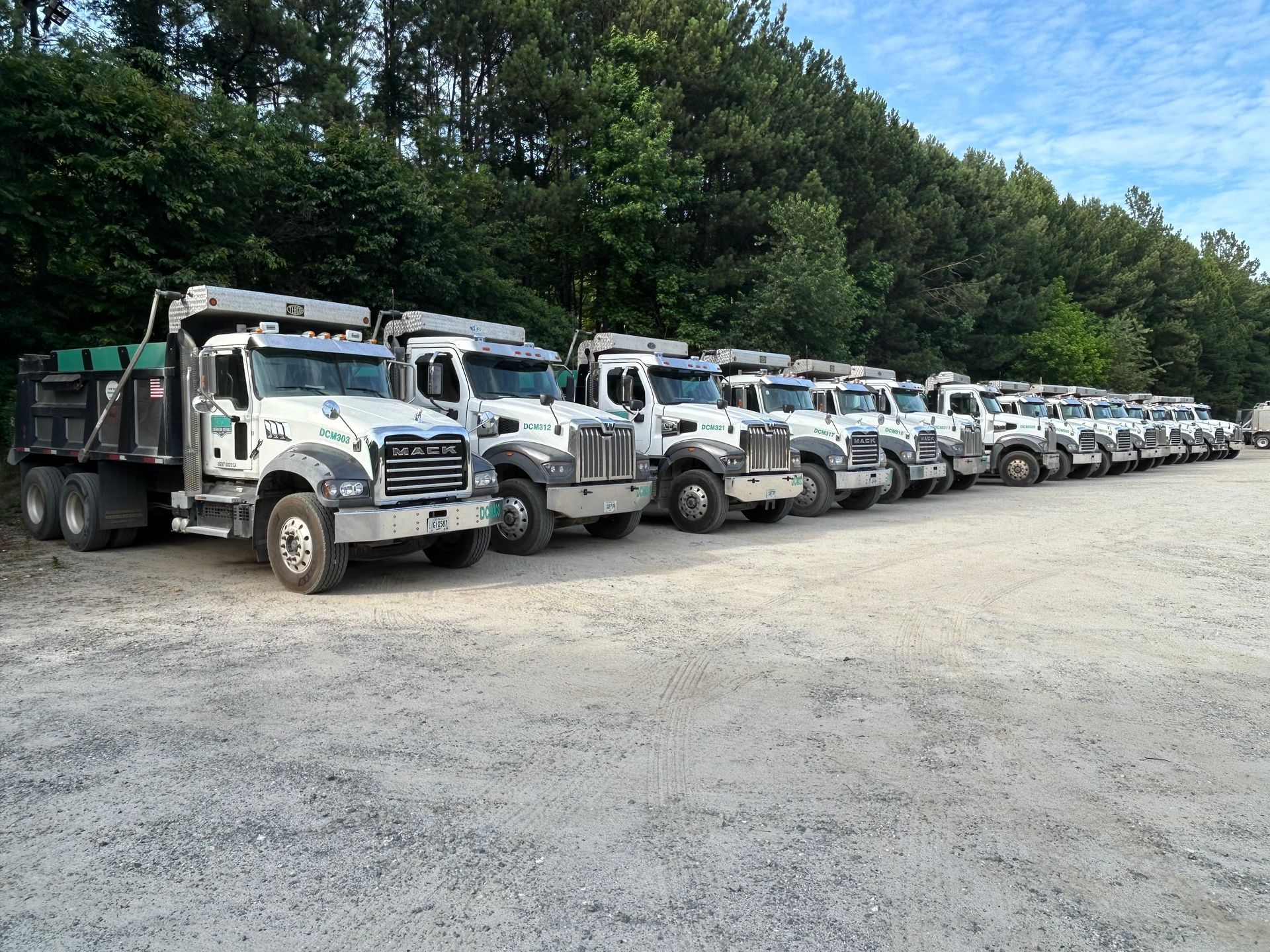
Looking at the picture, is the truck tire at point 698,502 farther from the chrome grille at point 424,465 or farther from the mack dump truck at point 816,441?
the chrome grille at point 424,465

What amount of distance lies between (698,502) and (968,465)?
9203 mm

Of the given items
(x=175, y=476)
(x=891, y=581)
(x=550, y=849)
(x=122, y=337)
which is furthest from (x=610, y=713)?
(x=122, y=337)

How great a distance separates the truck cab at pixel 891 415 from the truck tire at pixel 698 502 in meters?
4.47

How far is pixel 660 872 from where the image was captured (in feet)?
11.7

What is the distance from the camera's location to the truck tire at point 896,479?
17609 mm

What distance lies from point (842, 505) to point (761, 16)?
2217 centimetres

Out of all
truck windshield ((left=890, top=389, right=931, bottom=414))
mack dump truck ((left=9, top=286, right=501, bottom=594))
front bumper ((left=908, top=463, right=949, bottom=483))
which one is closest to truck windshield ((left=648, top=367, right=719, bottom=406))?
mack dump truck ((left=9, top=286, right=501, bottom=594))

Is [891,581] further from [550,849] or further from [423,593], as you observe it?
[550,849]

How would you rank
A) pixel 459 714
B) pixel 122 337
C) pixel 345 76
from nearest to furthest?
1. pixel 459 714
2. pixel 122 337
3. pixel 345 76

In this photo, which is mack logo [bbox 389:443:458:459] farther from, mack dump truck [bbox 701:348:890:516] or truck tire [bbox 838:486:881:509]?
truck tire [bbox 838:486:881:509]

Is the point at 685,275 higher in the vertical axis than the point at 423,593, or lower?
higher

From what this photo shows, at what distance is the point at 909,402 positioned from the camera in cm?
1923

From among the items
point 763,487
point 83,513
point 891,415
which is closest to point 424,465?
point 83,513

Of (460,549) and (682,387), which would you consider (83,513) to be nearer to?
(460,549)
